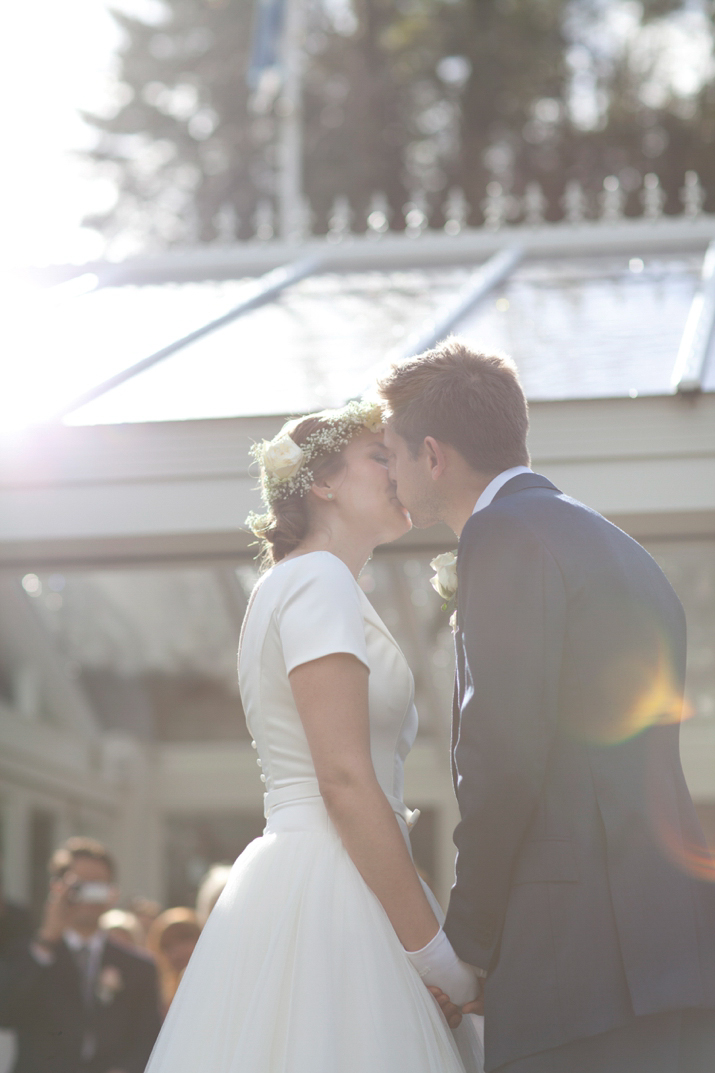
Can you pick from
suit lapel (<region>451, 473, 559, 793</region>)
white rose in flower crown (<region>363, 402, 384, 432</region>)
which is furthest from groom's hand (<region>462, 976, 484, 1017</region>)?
white rose in flower crown (<region>363, 402, 384, 432</region>)

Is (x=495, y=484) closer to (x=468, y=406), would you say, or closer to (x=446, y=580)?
(x=468, y=406)

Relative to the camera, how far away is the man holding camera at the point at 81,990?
18.7 feet

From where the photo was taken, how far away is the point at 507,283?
726 centimetres

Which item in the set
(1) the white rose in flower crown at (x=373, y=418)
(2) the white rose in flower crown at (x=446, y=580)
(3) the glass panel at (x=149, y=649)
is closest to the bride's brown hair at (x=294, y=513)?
(1) the white rose in flower crown at (x=373, y=418)

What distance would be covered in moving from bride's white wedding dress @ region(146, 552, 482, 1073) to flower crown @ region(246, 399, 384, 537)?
0.94 feet

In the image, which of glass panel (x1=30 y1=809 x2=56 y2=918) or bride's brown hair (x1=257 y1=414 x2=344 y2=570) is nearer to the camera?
bride's brown hair (x1=257 y1=414 x2=344 y2=570)

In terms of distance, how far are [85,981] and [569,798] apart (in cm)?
455

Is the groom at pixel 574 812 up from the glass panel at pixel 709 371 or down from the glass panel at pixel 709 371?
down

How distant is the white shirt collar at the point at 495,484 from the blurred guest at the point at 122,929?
4.62 metres

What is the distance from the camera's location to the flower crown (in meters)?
2.95

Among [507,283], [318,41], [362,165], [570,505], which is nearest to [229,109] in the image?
[318,41]

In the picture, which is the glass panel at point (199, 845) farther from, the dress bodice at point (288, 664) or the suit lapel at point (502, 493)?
the suit lapel at point (502, 493)

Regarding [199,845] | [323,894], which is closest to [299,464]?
[323,894]

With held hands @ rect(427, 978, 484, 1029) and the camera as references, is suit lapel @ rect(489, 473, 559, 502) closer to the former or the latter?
held hands @ rect(427, 978, 484, 1029)
